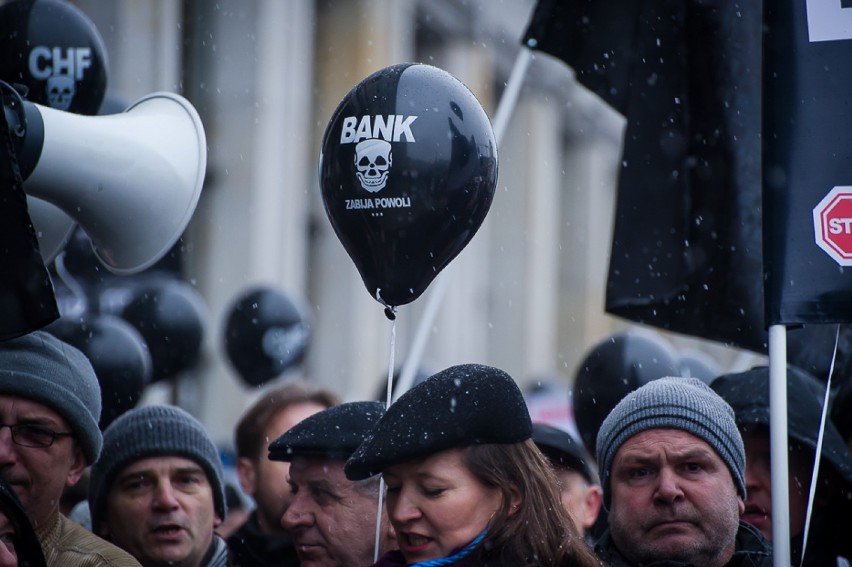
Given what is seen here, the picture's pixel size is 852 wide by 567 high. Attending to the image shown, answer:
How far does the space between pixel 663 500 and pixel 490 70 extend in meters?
21.5

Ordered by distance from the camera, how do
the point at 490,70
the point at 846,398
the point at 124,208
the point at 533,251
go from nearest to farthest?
the point at 124,208 → the point at 846,398 → the point at 490,70 → the point at 533,251

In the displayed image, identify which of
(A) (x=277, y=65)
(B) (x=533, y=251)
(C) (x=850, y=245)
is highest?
(A) (x=277, y=65)

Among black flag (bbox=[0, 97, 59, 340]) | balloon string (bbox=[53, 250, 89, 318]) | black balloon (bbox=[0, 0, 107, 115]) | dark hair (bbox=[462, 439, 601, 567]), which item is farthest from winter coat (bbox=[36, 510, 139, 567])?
balloon string (bbox=[53, 250, 89, 318])

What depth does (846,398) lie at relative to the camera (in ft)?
15.7

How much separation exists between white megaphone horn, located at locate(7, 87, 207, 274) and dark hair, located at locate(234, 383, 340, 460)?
110 centimetres

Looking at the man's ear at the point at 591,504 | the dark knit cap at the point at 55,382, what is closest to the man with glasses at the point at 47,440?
the dark knit cap at the point at 55,382

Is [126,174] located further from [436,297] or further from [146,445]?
[436,297]

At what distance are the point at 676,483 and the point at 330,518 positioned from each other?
100 cm

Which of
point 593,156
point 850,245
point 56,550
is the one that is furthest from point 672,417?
point 593,156

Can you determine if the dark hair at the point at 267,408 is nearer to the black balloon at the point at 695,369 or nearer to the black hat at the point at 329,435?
the black hat at the point at 329,435

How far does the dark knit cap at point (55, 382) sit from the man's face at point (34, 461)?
3cm

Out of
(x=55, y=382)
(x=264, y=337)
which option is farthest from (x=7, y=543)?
(x=264, y=337)

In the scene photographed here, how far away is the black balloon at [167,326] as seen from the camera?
23.3 feet

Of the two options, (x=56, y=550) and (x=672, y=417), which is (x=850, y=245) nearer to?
(x=672, y=417)
